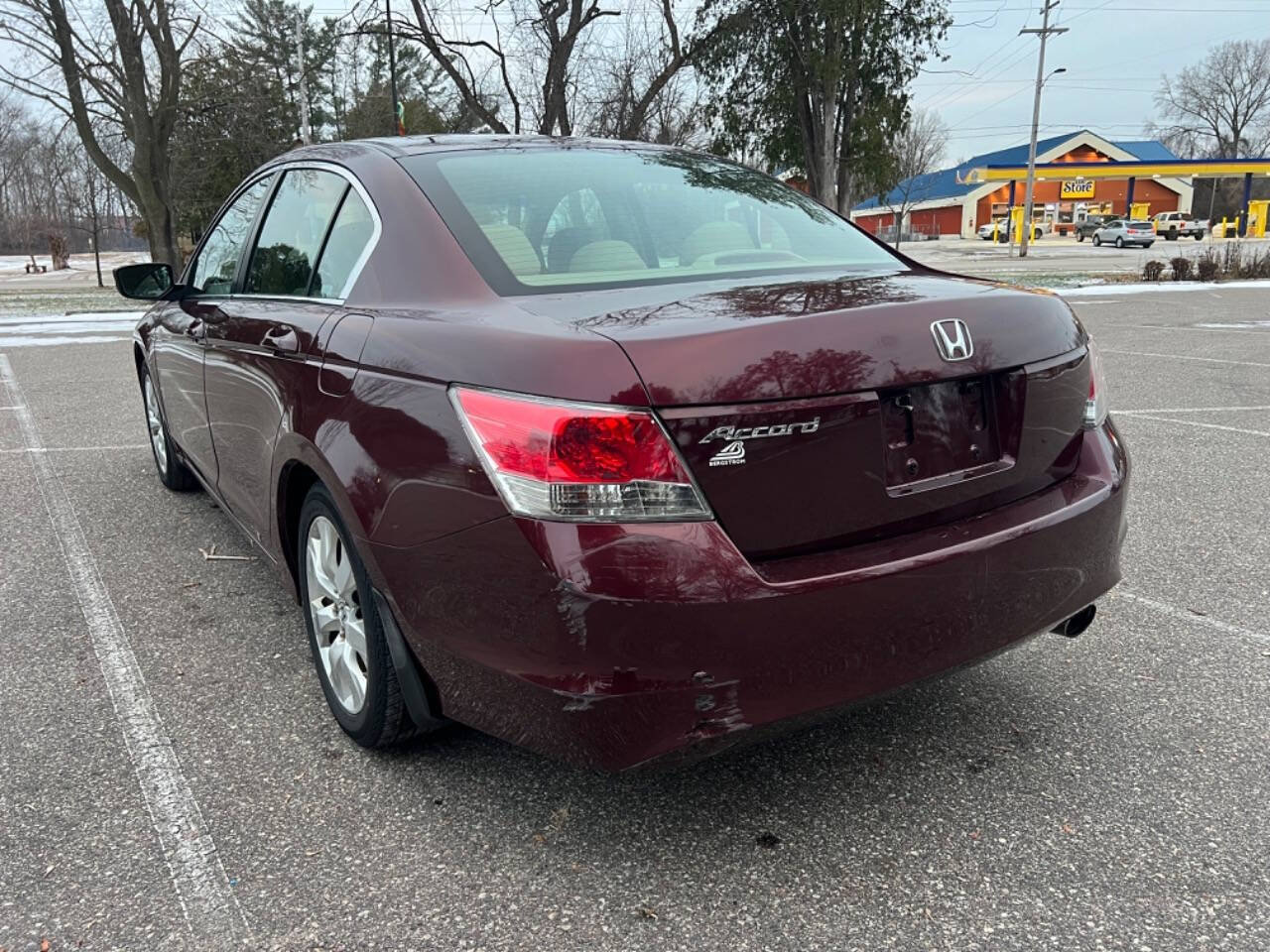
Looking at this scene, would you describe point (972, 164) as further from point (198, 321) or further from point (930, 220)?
point (198, 321)

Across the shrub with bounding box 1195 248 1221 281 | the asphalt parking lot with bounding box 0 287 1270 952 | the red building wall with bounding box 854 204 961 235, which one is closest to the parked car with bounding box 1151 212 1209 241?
the red building wall with bounding box 854 204 961 235

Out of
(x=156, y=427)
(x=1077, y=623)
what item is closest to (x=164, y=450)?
(x=156, y=427)

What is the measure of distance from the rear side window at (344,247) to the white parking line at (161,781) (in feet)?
4.39

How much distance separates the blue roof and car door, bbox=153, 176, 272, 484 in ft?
231

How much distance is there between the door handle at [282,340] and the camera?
265cm

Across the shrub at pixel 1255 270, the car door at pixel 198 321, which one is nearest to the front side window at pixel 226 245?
the car door at pixel 198 321

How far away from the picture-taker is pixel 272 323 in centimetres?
285

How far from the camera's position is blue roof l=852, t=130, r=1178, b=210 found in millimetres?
73062

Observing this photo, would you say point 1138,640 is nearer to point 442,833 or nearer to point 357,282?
point 442,833

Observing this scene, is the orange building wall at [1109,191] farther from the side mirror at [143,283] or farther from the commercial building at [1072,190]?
the side mirror at [143,283]

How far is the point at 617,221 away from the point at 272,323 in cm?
106

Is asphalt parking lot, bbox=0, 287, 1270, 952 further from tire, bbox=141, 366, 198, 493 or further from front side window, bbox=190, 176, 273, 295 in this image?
tire, bbox=141, 366, 198, 493

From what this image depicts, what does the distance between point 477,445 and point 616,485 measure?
30cm

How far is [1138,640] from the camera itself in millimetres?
3262
